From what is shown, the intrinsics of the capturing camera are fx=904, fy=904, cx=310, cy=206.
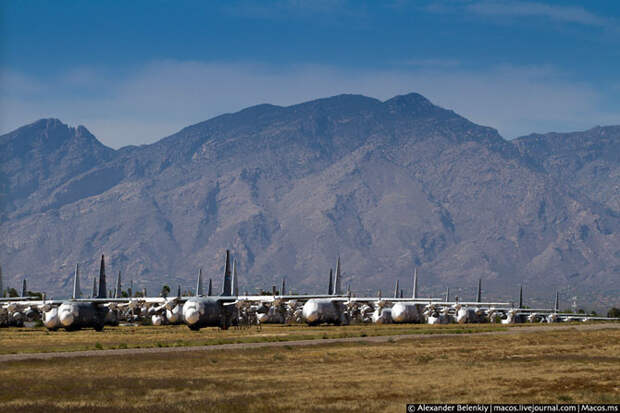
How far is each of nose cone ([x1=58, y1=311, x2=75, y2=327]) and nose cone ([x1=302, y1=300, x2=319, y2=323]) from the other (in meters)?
29.6

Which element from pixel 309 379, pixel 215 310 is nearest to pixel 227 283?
pixel 215 310

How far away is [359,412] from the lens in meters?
29.0

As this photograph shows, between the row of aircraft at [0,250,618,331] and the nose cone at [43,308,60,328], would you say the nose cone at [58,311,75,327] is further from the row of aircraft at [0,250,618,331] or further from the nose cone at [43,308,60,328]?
the nose cone at [43,308,60,328]

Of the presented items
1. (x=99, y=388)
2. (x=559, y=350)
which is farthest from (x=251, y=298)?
(x=99, y=388)

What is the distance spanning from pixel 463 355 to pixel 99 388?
23.3 meters

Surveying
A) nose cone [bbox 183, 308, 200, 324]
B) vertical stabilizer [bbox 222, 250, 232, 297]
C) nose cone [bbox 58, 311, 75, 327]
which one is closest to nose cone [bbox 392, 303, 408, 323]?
vertical stabilizer [bbox 222, 250, 232, 297]

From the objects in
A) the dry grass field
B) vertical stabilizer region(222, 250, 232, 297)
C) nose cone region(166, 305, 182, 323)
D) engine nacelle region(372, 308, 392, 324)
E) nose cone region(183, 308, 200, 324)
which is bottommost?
engine nacelle region(372, 308, 392, 324)

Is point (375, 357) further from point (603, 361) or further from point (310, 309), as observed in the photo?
point (310, 309)

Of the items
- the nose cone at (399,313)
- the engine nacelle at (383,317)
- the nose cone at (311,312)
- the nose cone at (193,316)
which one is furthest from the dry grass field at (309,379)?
the engine nacelle at (383,317)

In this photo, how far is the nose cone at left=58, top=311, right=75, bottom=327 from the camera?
90000 mm

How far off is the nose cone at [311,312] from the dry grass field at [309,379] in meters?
51.0

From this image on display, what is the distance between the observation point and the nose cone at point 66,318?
295ft

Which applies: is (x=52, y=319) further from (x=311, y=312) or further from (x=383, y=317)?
(x=383, y=317)

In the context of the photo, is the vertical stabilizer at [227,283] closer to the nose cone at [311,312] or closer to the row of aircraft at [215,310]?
the row of aircraft at [215,310]
